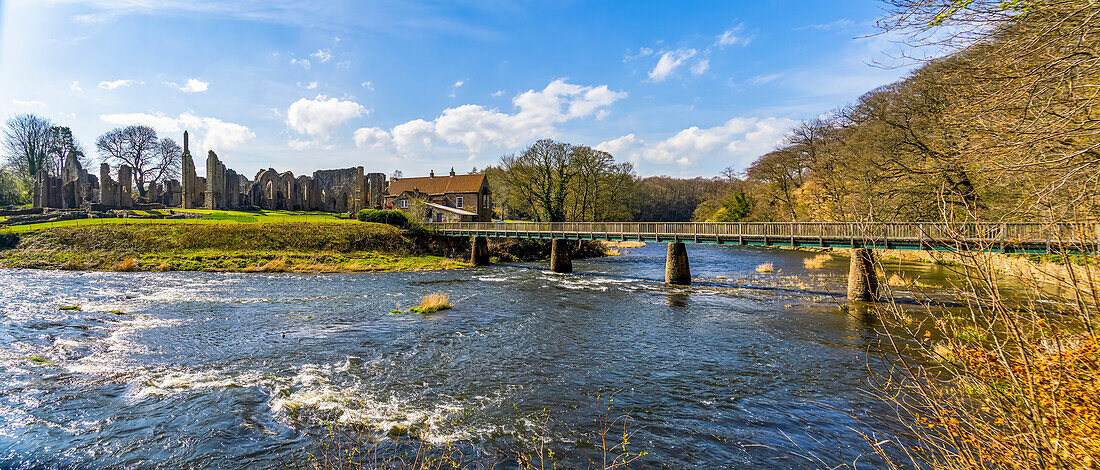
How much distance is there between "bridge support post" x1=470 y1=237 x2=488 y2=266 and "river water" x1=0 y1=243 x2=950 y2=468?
19.4 meters

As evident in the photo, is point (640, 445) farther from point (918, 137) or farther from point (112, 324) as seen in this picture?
point (918, 137)

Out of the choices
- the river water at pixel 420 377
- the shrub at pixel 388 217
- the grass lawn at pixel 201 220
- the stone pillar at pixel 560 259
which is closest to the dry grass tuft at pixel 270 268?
the river water at pixel 420 377

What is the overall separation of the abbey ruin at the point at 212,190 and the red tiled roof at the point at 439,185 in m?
2.18

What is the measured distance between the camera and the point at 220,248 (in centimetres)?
3672

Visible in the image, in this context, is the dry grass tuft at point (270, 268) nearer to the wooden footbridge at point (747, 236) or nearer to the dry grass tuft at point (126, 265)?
the dry grass tuft at point (126, 265)

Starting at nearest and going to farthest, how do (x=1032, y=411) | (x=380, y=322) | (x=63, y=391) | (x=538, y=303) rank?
(x=1032, y=411), (x=63, y=391), (x=380, y=322), (x=538, y=303)

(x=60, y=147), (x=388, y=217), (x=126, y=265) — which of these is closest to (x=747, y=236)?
(x=388, y=217)

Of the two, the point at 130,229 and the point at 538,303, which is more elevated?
the point at 130,229

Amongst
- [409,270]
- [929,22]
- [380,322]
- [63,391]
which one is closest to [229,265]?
[409,270]

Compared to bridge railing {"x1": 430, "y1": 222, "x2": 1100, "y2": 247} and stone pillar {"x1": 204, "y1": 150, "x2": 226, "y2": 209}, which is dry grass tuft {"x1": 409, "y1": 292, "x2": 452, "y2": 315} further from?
stone pillar {"x1": 204, "y1": 150, "x2": 226, "y2": 209}

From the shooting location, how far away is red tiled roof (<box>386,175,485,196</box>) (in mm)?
61156

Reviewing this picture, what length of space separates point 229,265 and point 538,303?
22848 mm

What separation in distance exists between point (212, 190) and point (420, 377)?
178 feet

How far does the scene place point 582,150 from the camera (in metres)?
48.8
